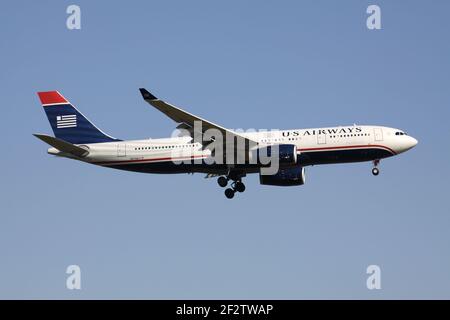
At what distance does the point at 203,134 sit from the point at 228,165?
3.05m

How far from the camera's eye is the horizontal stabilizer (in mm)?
50594

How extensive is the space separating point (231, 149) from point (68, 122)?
12.6 m

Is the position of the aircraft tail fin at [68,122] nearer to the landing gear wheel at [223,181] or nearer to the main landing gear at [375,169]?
the landing gear wheel at [223,181]

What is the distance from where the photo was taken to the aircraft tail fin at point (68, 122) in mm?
55688

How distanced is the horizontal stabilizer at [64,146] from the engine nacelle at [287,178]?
11794 mm

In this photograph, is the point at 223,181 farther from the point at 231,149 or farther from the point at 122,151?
the point at 122,151

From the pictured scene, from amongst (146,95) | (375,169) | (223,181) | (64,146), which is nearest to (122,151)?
(64,146)

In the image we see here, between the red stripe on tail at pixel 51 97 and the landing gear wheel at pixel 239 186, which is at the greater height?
the red stripe on tail at pixel 51 97

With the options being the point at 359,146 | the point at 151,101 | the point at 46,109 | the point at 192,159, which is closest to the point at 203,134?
the point at 192,159

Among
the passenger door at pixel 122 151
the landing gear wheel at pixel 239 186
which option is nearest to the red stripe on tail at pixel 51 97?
the passenger door at pixel 122 151

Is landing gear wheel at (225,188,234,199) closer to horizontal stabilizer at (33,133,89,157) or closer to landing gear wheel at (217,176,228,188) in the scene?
landing gear wheel at (217,176,228,188)

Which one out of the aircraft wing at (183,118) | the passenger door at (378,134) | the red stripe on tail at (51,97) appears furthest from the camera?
the red stripe on tail at (51,97)

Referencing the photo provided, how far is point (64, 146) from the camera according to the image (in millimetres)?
52750

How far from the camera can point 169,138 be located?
5375cm
